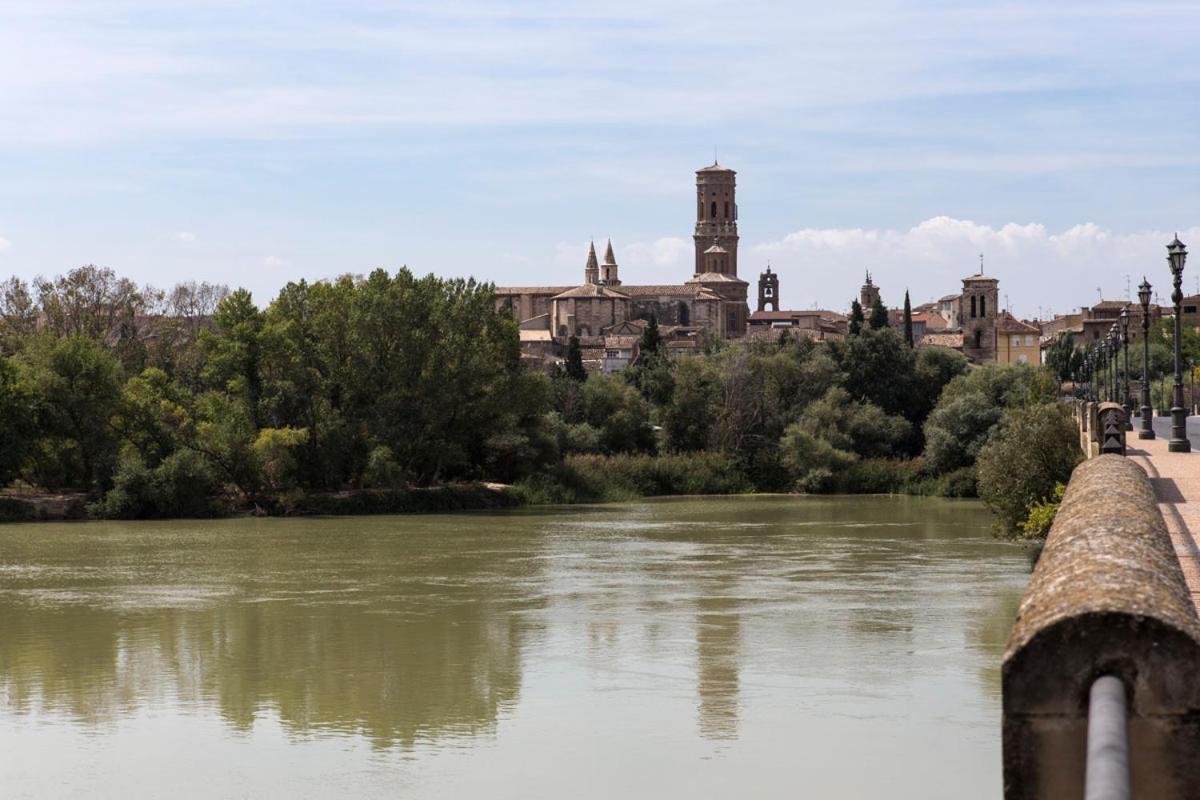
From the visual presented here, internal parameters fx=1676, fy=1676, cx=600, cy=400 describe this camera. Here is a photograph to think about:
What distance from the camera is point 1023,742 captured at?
381cm

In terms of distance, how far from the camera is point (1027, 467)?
100ft

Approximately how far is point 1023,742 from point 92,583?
28.5 meters

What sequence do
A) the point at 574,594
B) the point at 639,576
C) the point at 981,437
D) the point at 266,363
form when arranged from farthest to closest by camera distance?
the point at 981,437, the point at 266,363, the point at 639,576, the point at 574,594

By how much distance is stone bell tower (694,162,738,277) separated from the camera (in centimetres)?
17288

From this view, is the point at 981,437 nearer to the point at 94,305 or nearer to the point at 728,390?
the point at 728,390

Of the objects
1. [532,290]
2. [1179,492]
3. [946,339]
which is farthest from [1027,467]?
[532,290]

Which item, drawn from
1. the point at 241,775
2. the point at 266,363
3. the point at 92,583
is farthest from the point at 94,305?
the point at 241,775

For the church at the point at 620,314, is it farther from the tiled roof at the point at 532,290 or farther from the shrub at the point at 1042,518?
the shrub at the point at 1042,518

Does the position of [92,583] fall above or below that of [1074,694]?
below

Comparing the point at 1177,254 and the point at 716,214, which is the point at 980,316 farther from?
the point at 1177,254

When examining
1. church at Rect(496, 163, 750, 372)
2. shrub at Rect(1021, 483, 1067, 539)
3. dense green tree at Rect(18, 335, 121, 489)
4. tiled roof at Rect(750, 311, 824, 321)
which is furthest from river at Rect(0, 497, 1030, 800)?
tiled roof at Rect(750, 311, 824, 321)

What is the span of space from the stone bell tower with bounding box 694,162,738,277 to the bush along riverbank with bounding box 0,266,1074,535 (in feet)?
339

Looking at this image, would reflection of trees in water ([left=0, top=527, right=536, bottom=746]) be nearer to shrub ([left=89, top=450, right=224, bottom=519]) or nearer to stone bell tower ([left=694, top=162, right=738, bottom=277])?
shrub ([left=89, top=450, right=224, bottom=519])

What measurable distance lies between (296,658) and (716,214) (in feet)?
512
